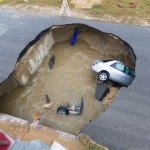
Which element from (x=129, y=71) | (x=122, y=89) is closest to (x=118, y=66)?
(x=129, y=71)

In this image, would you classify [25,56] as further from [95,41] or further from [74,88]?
[95,41]

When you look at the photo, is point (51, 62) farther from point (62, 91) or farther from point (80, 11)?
point (80, 11)

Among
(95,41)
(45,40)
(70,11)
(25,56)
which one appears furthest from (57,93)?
(70,11)

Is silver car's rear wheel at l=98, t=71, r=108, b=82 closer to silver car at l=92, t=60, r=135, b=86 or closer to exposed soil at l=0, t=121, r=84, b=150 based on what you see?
silver car at l=92, t=60, r=135, b=86

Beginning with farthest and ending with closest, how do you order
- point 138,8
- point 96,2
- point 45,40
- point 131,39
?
point 96,2 → point 138,8 → point 45,40 → point 131,39

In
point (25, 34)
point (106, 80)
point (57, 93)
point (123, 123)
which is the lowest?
point (57, 93)

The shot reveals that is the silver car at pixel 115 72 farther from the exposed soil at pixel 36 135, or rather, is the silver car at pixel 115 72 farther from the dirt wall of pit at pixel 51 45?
the exposed soil at pixel 36 135

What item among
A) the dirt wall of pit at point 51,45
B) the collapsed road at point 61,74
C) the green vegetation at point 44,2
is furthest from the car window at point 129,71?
the green vegetation at point 44,2
